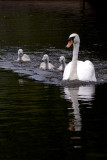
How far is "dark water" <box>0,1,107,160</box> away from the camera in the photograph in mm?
8844

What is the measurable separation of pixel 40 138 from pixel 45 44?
16200 mm

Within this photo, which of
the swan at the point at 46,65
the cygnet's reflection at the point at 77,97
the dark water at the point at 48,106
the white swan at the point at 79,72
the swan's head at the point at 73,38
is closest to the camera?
the dark water at the point at 48,106

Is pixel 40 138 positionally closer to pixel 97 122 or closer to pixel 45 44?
pixel 97 122

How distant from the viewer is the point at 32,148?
29.0ft

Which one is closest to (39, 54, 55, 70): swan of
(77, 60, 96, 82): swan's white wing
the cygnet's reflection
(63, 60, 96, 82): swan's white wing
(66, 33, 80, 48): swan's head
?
(66, 33, 80, 48): swan's head

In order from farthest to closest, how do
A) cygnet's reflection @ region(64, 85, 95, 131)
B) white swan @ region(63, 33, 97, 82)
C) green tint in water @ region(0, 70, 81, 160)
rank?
white swan @ region(63, 33, 97, 82) → cygnet's reflection @ region(64, 85, 95, 131) → green tint in water @ region(0, 70, 81, 160)

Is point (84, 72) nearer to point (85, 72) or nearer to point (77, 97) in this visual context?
point (85, 72)

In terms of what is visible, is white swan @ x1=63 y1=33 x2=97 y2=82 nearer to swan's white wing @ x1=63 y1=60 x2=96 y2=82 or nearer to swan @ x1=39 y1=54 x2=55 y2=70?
swan's white wing @ x1=63 y1=60 x2=96 y2=82

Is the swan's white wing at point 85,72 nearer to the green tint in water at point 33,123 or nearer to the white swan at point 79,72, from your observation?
the white swan at point 79,72

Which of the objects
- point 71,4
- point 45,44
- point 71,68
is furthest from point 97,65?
point 71,4

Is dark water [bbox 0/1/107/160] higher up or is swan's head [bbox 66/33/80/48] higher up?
swan's head [bbox 66/33/80/48]

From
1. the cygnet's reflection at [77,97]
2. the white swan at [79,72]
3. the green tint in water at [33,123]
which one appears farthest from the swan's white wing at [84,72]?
the green tint in water at [33,123]

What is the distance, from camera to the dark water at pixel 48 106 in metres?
8.84

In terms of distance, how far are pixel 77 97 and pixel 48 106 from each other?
4.71ft
